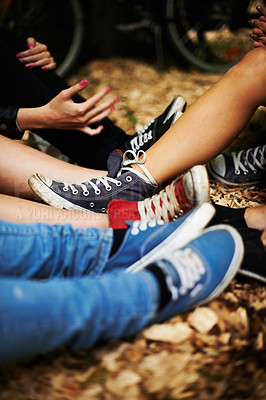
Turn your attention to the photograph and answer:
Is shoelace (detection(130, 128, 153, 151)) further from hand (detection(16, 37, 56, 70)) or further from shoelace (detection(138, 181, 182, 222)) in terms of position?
hand (detection(16, 37, 56, 70))

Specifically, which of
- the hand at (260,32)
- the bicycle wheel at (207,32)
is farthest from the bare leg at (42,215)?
the bicycle wheel at (207,32)

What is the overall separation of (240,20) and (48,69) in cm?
182

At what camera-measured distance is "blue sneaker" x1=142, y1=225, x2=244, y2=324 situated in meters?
0.90

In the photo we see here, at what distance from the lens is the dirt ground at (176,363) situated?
913mm

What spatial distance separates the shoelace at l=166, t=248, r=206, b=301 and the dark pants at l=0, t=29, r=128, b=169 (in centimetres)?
72

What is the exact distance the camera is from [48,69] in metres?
1.62

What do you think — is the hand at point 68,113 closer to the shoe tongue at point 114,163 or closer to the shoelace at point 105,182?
the shoe tongue at point 114,163

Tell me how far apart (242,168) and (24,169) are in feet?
3.30

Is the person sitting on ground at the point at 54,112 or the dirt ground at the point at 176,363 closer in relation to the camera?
the dirt ground at the point at 176,363

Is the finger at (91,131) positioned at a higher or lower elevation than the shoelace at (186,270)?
higher

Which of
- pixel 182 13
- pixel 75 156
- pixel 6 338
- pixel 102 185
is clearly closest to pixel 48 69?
pixel 75 156

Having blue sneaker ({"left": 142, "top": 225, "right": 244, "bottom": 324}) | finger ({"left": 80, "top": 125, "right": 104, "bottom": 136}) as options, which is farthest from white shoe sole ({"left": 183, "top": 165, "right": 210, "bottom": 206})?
finger ({"left": 80, "top": 125, "right": 104, "bottom": 136})

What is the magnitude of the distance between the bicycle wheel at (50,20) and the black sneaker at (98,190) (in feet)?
6.09

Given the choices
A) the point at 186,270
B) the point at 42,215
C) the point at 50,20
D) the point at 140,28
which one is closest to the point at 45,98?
the point at 42,215
